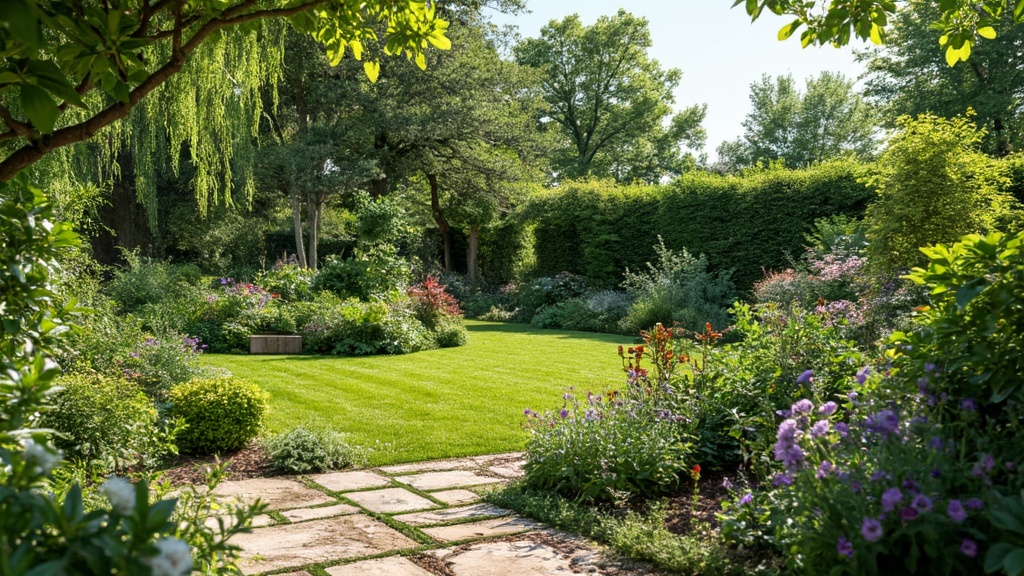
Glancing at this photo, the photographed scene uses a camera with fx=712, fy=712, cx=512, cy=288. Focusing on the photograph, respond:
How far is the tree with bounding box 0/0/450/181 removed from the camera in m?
1.50

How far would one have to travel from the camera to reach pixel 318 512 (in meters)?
4.09

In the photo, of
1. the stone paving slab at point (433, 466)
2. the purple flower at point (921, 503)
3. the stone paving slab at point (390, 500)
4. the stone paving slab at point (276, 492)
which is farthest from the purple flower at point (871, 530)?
the stone paving slab at point (433, 466)

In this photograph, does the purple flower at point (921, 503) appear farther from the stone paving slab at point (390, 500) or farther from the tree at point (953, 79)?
the tree at point (953, 79)

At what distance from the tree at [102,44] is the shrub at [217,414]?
2.97 meters

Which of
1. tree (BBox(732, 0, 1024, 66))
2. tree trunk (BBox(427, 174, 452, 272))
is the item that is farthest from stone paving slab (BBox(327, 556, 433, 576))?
tree trunk (BBox(427, 174, 452, 272))

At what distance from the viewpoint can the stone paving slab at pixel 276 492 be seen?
14.0 ft

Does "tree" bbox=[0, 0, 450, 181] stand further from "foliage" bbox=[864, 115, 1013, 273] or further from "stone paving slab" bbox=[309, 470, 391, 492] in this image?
"foliage" bbox=[864, 115, 1013, 273]

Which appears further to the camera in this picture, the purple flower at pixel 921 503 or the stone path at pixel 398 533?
the stone path at pixel 398 533

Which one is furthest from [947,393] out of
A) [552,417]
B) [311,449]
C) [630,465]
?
[311,449]

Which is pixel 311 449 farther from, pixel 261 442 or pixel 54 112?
pixel 54 112

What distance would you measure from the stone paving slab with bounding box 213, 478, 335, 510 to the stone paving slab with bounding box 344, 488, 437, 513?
19 cm

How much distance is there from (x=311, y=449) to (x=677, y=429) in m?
2.64

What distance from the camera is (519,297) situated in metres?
19.1

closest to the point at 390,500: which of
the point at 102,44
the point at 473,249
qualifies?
the point at 102,44
